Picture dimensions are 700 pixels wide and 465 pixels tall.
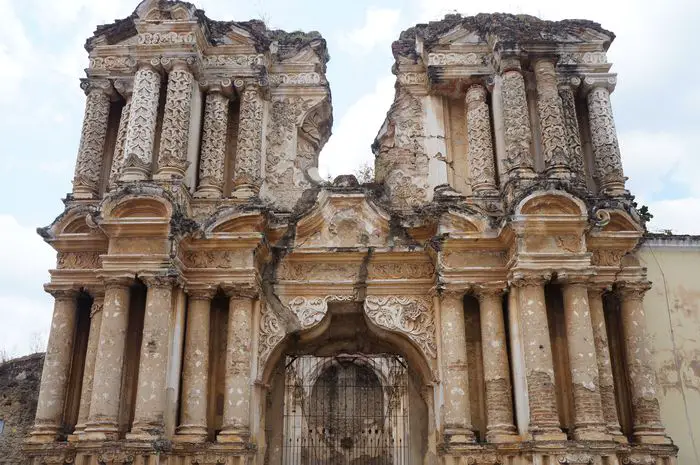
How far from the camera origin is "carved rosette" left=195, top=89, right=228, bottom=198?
10781 millimetres

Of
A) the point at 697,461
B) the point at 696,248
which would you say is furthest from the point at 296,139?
the point at 697,461

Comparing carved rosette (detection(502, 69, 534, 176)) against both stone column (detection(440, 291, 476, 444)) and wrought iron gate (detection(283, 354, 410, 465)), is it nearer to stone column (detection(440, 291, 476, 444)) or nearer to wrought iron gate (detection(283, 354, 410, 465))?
stone column (detection(440, 291, 476, 444))

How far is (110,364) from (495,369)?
16.9 ft

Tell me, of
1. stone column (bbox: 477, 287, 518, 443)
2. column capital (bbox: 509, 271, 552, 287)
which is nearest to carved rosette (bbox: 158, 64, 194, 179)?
stone column (bbox: 477, 287, 518, 443)

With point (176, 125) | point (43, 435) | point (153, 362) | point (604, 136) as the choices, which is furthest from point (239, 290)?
point (604, 136)

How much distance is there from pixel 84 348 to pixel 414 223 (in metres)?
5.26

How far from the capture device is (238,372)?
952 centimetres

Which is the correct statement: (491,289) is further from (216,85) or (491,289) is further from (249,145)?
(216,85)

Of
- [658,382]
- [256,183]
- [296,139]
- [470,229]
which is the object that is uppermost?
[296,139]

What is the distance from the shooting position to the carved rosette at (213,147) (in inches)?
424

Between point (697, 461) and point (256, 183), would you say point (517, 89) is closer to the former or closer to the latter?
point (256, 183)

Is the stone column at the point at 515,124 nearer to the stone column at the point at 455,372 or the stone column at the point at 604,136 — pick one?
the stone column at the point at 604,136

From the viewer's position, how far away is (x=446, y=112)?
38.5ft

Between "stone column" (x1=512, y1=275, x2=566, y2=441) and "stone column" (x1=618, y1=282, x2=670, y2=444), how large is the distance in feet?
4.56
